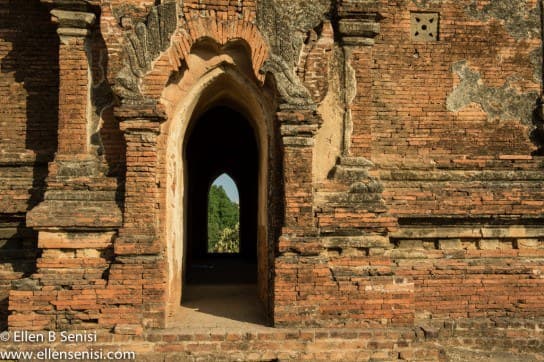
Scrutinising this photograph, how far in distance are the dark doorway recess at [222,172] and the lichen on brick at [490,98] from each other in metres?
5.74

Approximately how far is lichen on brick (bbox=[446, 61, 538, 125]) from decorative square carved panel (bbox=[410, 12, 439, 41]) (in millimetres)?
658

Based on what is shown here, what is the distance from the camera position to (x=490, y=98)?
27.5ft

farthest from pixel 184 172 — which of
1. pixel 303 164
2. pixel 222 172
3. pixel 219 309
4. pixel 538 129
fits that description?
pixel 222 172

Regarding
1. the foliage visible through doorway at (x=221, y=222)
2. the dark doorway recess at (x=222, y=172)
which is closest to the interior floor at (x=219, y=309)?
the dark doorway recess at (x=222, y=172)

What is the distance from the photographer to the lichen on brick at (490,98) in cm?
832

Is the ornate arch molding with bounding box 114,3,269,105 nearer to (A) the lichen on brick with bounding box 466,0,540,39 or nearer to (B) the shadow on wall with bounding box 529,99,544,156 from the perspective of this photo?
(A) the lichen on brick with bounding box 466,0,540,39

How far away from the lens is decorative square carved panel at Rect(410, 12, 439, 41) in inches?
332

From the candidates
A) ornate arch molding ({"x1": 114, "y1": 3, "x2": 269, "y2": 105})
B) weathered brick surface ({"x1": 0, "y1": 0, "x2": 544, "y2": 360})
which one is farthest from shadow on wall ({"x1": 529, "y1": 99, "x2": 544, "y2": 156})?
ornate arch molding ({"x1": 114, "y1": 3, "x2": 269, "y2": 105})

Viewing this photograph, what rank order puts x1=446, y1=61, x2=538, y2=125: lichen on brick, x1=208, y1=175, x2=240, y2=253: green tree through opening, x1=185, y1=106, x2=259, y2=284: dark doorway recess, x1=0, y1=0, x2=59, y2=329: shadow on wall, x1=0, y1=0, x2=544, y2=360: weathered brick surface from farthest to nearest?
1. x1=208, y1=175, x2=240, y2=253: green tree through opening
2. x1=185, y1=106, x2=259, y2=284: dark doorway recess
3. x1=446, y1=61, x2=538, y2=125: lichen on brick
4. x1=0, y1=0, x2=59, y2=329: shadow on wall
5. x1=0, y1=0, x2=544, y2=360: weathered brick surface

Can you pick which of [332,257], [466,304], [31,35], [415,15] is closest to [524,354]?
[466,304]

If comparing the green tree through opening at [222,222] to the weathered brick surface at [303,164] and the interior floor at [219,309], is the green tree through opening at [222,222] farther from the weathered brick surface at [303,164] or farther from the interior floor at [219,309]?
the weathered brick surface at [303,164]

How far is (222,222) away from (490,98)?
24.0m

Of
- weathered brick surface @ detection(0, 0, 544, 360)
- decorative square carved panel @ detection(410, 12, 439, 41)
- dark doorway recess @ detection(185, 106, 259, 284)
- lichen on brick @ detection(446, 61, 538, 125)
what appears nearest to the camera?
weathered brick surface @ detection(0, 0, 544, 360)

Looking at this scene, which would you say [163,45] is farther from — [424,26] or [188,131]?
[424,26]
